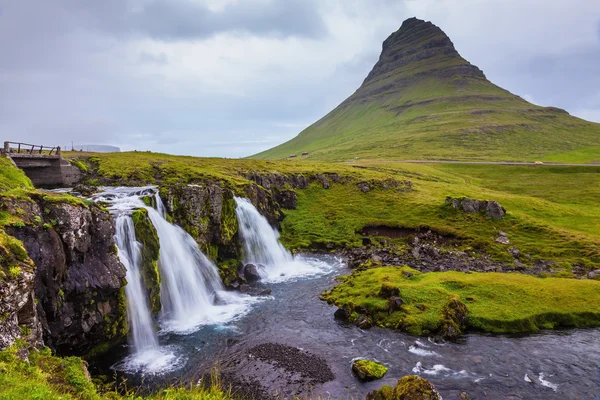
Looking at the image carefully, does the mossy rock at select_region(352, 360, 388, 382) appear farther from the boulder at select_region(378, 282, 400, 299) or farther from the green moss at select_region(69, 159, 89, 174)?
the green moss at select_region(69, 159, 89, 174)

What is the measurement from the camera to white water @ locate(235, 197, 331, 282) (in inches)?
1890

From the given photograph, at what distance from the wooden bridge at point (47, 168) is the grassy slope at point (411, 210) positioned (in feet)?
16.9

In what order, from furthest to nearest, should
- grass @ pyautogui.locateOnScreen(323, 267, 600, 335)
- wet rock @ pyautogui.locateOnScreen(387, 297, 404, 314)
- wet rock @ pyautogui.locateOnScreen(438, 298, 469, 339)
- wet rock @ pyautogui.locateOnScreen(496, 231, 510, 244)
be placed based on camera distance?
1. wet rock @ pyautogui.locateOnScreen(496, 231, 510, 244)
2. wet rock @ pyautogui.locateOnScreen(387, 297, 404, 314)
3. grass @ pyautogui.locateOnScreen(323, 267, 600, 335)
4. wet rock @ pyautogui.locateOnScreen(438, 298, 469, 339)

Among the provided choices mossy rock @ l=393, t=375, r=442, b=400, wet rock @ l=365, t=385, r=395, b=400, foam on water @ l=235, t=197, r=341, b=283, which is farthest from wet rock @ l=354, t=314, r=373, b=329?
foam on water @ l=235, t=197, r=341, b=283

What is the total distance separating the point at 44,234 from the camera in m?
22.4

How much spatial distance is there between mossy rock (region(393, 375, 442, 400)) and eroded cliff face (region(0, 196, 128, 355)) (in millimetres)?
21016

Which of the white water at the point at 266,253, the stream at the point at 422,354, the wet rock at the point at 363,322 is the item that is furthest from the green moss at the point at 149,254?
the wet rock at the point at 363,322

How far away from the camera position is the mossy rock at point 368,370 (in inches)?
895

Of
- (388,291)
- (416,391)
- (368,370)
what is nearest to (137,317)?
(368,370)

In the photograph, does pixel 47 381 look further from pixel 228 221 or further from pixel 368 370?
pixel 228 221

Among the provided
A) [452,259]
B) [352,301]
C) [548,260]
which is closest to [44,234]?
[352,301]

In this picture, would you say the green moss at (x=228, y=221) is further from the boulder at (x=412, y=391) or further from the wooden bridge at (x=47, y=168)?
the boulder at (x=412, y=391)

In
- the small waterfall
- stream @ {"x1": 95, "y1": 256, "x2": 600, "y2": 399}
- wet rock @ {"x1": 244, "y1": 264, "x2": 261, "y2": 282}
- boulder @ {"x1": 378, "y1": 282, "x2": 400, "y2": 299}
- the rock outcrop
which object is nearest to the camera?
stream @ {"x1": 95, "y1": 256, "x2": 600, "y2": 399}

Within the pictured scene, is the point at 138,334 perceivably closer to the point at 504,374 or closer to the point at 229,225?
the point at 229,225
